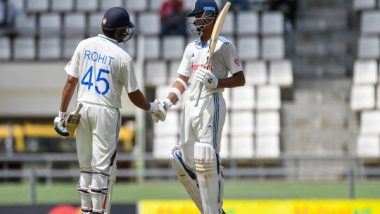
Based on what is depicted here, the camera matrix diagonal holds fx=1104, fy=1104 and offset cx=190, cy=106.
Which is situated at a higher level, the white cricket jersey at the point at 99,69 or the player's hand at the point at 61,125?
the white cricket jersey at the point at 99,69

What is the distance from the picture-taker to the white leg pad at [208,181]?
8000 mm

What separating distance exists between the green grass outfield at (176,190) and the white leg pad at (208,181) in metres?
4.73

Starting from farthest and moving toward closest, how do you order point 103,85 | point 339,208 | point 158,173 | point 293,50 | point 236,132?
1. point 293,50
2. point 236,132
3. point 158,173
4. point 339,208
5. point 103,85

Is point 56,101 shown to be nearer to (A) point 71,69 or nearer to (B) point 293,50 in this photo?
(B) point 293,50

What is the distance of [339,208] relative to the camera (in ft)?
35.8

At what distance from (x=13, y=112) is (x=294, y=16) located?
5.16 m

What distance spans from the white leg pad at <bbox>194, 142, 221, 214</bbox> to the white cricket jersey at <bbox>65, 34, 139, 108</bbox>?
0.73 m

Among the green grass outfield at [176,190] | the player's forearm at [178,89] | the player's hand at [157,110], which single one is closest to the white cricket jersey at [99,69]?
the player's hand at [157,110]

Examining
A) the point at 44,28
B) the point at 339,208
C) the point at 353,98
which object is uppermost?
the point at 44,28

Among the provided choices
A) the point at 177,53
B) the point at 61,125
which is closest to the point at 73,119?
the point at 61,125

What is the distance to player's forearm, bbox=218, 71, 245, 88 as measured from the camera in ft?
26.3

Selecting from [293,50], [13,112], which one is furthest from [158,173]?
[293,50]

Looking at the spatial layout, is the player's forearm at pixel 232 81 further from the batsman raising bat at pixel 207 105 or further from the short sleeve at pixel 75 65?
the short sleeve at pixel 75 65

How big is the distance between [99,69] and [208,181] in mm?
1143
